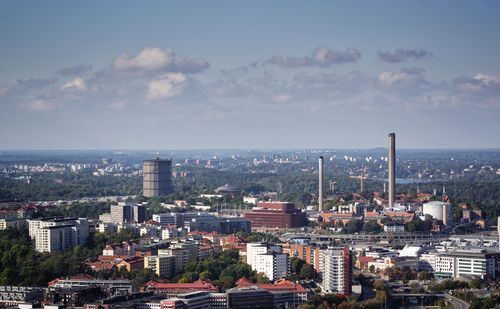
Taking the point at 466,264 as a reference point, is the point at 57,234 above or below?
above

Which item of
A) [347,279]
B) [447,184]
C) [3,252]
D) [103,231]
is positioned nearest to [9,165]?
[447,184]

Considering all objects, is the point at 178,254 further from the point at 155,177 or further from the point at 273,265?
the point at 155,177

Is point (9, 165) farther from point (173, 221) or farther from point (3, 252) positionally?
point (3, 252)

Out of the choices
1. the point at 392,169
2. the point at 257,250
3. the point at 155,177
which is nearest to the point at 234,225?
the point at 392,169

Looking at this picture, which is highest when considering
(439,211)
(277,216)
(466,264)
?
(439,211)

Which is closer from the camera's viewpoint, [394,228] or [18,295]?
[18,295]

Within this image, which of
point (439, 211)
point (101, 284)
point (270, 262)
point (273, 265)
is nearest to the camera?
point (101, 284)

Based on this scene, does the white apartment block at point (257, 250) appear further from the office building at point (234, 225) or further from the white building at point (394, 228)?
the white building at point (394, 228)

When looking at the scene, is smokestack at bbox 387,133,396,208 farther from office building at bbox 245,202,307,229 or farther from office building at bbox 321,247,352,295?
office building at bbox 321,247,352,295
